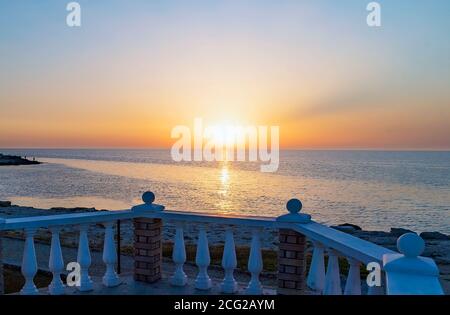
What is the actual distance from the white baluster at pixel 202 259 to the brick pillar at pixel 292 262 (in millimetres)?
1170

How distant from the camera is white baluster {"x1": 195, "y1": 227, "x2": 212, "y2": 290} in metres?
5.45

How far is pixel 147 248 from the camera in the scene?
5871mm

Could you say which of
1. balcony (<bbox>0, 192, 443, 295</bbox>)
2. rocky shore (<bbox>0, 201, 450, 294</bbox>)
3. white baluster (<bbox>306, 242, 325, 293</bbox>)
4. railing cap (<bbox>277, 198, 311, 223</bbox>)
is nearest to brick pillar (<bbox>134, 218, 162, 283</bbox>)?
balcony (<bbox>0, 192, 443, 295</bbox>)

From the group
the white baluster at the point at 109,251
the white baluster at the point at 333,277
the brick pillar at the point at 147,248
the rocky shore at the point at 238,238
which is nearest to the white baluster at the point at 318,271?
the white baluster at the point at 333,277

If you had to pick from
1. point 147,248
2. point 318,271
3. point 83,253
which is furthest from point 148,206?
point 318,271

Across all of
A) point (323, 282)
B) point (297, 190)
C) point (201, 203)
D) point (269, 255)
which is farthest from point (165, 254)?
point (297, 190)

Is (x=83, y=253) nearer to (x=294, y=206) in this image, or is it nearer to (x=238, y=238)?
(x=294, y=206)

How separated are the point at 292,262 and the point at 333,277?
1.09m

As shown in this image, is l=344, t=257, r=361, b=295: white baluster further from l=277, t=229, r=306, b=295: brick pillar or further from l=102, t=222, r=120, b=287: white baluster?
l=102, t=222, r=120, b=287: white baluster

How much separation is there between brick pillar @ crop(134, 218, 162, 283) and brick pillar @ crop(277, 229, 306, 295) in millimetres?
2054

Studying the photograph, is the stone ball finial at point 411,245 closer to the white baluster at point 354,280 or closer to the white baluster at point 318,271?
the white baluster at point 354,280

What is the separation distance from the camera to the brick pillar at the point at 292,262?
184 inches

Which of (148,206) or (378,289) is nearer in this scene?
(378,289)
